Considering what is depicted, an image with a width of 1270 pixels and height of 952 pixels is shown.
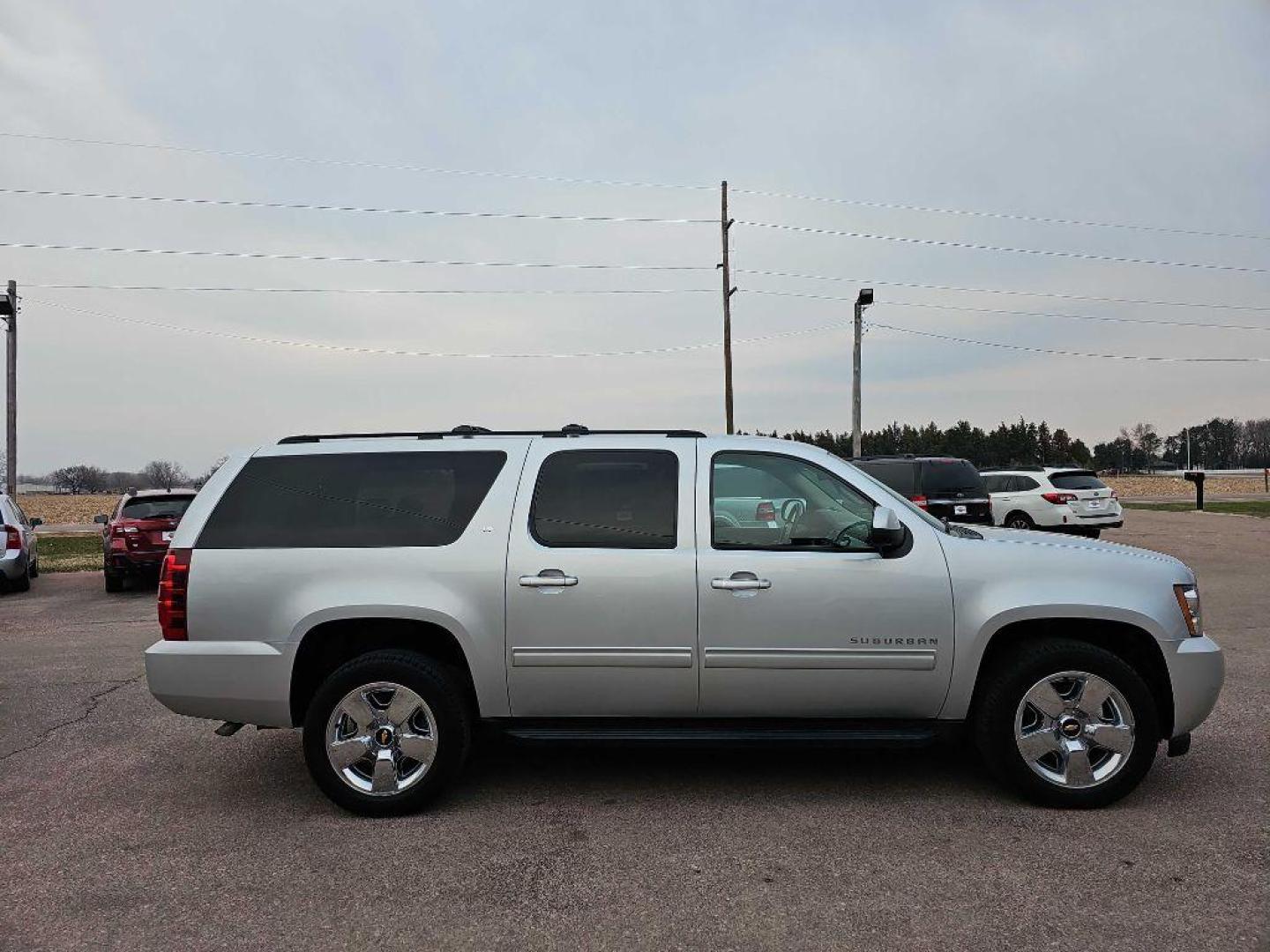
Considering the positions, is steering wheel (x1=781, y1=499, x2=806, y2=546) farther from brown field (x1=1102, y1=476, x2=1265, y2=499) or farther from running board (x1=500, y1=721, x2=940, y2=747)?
brown field (x1=1102, y1=476, x2=1265, y2=499)

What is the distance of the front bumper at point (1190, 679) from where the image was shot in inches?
171

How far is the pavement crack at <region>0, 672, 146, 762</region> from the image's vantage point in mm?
5492

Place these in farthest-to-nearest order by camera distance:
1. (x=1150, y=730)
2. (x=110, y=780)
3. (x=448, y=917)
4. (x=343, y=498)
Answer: (x=110, y=780) < (x=343, y=498) < (x=1150, y=730) < (x=448, y=917)

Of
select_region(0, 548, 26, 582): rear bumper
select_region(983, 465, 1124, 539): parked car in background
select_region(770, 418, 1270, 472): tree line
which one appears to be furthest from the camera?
select_region(770, 418, 1270, 472): tree line

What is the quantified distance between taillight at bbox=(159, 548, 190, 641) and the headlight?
4.72 meters

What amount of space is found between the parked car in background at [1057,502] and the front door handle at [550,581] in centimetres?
1679

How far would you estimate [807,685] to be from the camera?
14.3 feet

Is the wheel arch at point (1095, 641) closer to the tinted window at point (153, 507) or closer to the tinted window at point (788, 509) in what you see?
the tinted window at point (788, 509)

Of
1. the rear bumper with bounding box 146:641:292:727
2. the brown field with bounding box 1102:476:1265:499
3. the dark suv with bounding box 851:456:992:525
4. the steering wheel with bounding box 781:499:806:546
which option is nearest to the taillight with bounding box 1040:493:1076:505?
the dark suv with bounding box 851:456:992:525

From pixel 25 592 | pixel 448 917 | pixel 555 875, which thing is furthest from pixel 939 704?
pixel 25 592

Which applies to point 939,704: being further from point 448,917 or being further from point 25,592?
point 25,592

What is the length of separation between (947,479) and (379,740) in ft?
42.9

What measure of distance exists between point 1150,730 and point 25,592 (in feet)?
49.7

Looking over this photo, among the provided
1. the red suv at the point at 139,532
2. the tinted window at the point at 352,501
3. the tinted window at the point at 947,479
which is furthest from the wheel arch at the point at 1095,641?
the red suv at the point at 139,532
